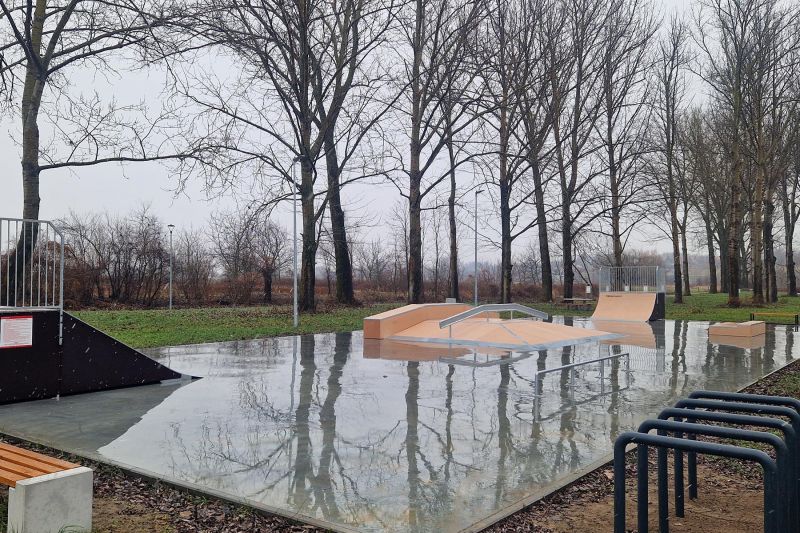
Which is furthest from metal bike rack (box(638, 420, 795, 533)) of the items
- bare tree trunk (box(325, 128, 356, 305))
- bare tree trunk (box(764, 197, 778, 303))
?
bare tree trunk (box(764, 197, 778, 303))

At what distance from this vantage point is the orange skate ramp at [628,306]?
79.2 feet

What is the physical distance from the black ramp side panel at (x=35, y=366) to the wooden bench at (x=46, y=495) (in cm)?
438

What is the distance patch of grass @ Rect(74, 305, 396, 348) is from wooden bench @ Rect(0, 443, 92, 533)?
1109 cm

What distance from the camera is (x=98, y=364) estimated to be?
888 centimetres

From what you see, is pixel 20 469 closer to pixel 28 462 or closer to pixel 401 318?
pixel 28 462

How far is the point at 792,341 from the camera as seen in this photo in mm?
16422

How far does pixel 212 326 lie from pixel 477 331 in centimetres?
925

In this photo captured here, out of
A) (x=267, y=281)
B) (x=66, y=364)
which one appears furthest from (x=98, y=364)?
(x=267, y=281)

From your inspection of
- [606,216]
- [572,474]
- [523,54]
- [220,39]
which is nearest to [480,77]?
[523,54]

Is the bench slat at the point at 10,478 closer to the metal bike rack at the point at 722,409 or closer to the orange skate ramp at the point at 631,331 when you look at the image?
the metal bike rack at the point at 722,409

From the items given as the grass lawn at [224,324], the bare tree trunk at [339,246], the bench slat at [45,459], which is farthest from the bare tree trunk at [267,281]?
the bench slat at [45,459]

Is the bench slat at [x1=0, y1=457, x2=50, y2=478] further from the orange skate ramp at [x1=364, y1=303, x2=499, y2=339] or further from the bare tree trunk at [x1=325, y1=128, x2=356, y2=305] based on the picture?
the bare tree trunk at [x1=325, y1=128, x2=356, y2=305]

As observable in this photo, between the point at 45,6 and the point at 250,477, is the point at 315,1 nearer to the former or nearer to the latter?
the point at 45,6

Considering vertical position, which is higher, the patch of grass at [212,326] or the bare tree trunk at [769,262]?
the bare tree trunk at [769,262]
